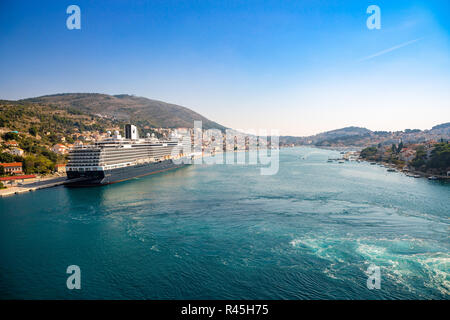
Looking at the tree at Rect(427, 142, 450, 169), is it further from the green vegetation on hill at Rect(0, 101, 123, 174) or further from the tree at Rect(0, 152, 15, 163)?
the tree at Rect(0, 152, 15, 163)

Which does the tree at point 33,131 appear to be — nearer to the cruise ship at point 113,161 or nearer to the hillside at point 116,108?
the cruise ship at point 113,161

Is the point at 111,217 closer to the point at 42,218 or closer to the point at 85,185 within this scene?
the point at 42,218

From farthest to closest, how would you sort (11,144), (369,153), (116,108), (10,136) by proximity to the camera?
(116,108) → (369,153) → (10,136) → (11,144)

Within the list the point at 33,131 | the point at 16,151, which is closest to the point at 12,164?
the point at 16,151

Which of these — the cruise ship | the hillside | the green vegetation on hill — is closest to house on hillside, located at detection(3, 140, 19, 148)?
the green vegetation on hill

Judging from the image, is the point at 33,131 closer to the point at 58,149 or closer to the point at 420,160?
the point at 58,149
